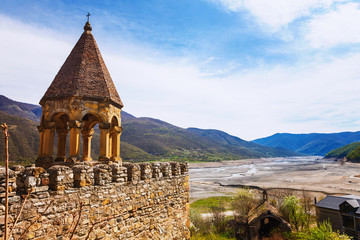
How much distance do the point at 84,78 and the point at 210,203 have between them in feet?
105

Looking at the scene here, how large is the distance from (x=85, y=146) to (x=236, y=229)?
A: 17.0 m

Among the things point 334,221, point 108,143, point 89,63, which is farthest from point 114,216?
point 334,221

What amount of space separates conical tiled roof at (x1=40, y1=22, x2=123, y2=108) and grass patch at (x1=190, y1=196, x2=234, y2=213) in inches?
1048

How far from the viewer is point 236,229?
21.7 m

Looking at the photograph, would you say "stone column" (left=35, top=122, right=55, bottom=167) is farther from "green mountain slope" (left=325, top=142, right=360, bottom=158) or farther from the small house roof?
"green mountain slope" (left=325, top=142, right=360, bottom=158)

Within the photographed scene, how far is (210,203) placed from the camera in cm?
3628

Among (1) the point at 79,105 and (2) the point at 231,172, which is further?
(2) the point at 231,172

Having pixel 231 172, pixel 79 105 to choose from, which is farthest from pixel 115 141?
pixel 231 172

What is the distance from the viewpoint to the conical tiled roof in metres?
8.50

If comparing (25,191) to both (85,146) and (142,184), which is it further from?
(85,146)

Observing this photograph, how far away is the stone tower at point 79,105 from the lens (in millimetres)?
8312

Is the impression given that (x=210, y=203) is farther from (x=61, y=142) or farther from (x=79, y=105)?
(x=79, y=105)

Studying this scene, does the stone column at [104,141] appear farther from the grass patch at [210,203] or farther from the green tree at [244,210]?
the grass patch at [210,203]

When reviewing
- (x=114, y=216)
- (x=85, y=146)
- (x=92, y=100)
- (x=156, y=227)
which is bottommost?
(x=156, y=227)
